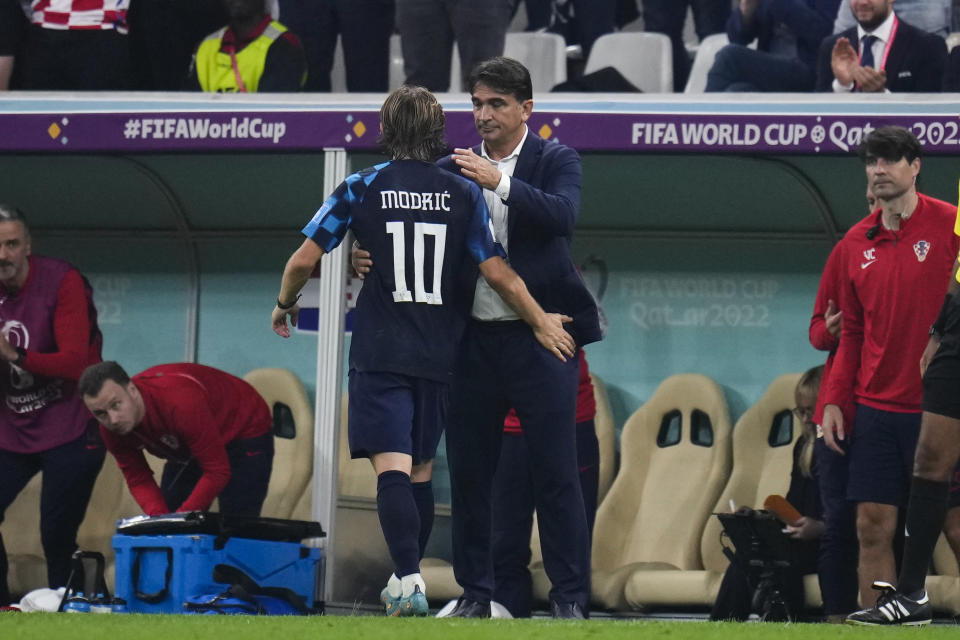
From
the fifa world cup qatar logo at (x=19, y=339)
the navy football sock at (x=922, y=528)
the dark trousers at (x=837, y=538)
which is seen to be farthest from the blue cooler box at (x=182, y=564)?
the navy football sock at (x=922, y=528)

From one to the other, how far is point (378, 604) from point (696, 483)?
1.58 meters

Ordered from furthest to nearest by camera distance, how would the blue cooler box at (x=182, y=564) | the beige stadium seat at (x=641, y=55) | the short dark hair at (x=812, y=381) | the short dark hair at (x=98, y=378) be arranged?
the beige stadium seat at (x=641, y=55)
the short dark hair at (x=812, y=381)
the short dark hair at (x=98, y=378)
the blue cooler box at (x=182, y=564)

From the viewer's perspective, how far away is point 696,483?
24.7ft

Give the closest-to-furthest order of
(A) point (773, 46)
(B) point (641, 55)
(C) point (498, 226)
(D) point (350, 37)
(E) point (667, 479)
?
(C) point (498, 226) < (E) point (667, 479) < (D) point (350, 37) < (A) point (773, 46) < (B) point (641, 55)

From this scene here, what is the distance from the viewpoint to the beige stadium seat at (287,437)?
795cm

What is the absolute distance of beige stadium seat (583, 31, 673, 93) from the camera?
845cm

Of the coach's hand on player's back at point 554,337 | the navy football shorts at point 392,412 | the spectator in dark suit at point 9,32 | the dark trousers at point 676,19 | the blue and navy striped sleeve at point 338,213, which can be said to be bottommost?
the navy football shorts at point 392,412

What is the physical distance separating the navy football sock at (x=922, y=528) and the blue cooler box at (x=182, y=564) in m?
2.56

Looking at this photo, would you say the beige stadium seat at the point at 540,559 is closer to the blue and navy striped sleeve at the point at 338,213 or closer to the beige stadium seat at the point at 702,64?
the beige stadium seat at the point at 702,64

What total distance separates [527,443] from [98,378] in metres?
2.09

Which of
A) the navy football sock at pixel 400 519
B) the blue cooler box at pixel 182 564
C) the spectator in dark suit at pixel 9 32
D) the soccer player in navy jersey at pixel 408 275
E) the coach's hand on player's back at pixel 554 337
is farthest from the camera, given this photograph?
the spectator in dark suit at pixel 9 32

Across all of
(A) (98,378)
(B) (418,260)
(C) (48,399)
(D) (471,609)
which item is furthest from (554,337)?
(C) (48,399)

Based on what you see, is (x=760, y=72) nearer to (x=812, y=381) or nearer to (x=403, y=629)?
(x=812, y=381)

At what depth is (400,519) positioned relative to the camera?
4613 millimetres
